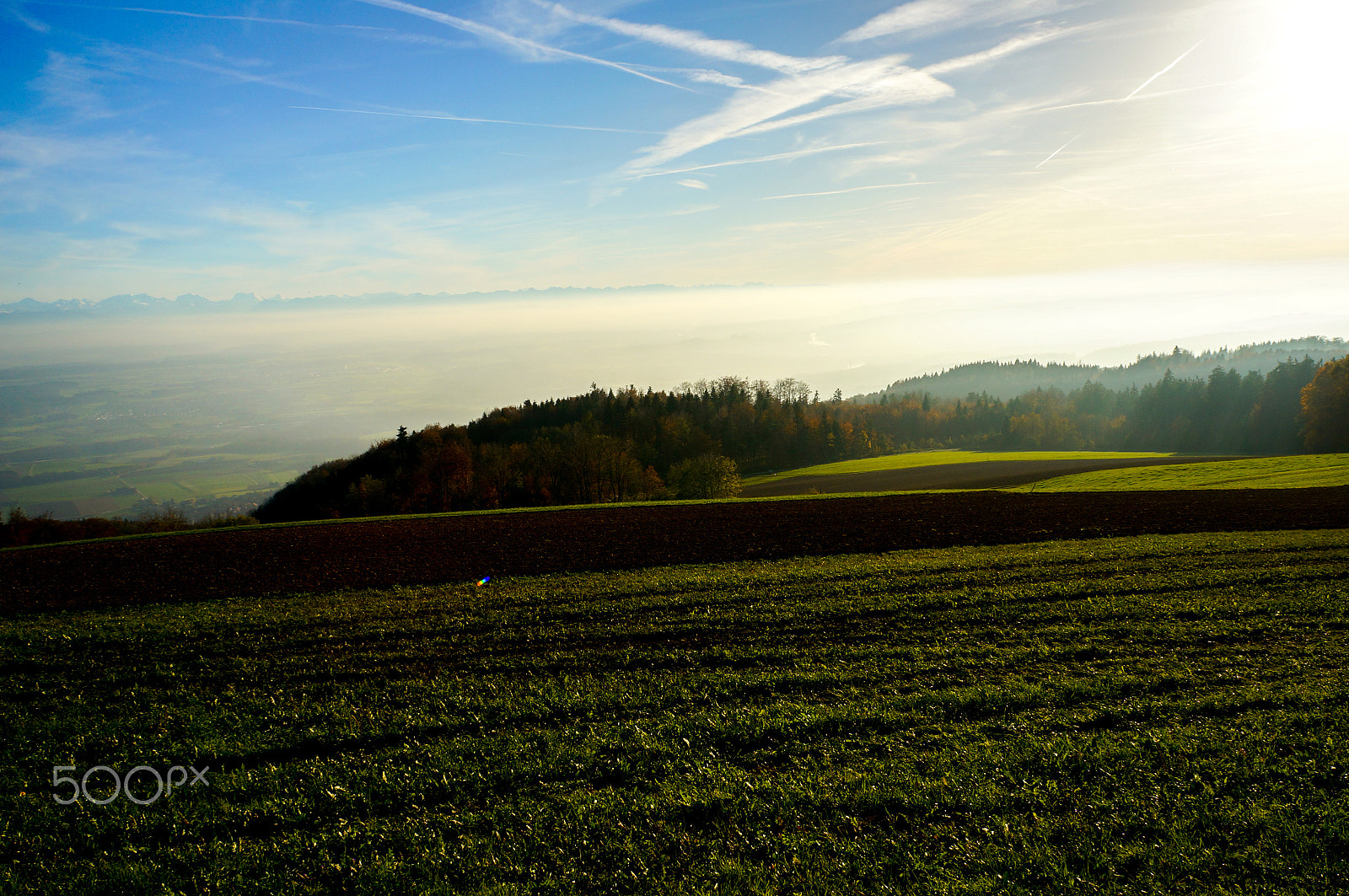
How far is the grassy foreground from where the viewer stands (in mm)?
6570

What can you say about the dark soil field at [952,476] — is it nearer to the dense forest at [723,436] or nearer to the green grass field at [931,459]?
the green grass field at [931,459]

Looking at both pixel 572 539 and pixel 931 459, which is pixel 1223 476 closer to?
pixel 931 459

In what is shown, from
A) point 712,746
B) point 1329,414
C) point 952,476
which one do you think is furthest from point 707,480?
point 1329,414

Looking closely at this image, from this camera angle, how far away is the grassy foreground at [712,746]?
6.57 meters

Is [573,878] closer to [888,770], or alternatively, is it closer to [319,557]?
[888,770]

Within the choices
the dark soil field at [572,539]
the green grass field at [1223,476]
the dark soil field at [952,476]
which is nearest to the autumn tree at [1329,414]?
the dark soil field at [952,476]

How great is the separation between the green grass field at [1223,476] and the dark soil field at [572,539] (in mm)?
7506

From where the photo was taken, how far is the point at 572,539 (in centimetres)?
2905

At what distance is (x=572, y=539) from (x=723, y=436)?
90.8 meters

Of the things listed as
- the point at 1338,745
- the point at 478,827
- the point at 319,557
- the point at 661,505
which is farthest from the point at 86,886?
the point at 661,505

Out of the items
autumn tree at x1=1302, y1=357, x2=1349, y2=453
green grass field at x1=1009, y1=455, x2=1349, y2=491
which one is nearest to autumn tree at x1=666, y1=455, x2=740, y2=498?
green grass field at x1=1009, y1=455, x2=1349, y2=491

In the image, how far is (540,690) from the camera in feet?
37.0

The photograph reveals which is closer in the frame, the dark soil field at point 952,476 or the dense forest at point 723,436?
the dark soil field at point 952,476

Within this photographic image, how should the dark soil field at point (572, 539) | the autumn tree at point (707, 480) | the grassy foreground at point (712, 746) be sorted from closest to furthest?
the grassy foreground at point (712, 746) < the dark soil field at point (572, 539) < the autumn tree at point (707, 480)
